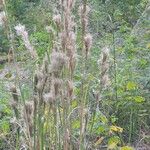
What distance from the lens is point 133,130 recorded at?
2.72 meters

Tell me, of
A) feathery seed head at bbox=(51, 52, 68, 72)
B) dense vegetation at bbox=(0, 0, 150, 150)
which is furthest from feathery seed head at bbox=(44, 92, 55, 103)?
feathery seed head at bbox=(51, 52, 68, 72)

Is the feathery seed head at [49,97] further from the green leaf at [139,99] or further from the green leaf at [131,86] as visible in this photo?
the green leaf at [131,86]

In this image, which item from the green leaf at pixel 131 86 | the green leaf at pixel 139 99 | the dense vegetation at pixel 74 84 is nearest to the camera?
the dense vegetation at pixel 74 84

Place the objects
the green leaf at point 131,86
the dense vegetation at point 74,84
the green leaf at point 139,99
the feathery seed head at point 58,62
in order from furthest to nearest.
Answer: the green leaf at point 131,86 < the green leaf at point 139,99 < the dense vegetation at point 74,84 < the feathery seed head at point 58,62

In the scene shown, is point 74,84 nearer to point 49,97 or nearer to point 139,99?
point 139,99

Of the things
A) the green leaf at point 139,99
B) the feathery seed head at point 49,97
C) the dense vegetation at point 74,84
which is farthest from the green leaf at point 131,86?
the feathery seed head at point 49,97

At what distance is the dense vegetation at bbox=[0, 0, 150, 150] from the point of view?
4.78 ft

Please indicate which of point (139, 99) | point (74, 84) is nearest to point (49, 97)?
point (74, 84)

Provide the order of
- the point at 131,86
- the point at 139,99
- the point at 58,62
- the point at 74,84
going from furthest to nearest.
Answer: the point at 131,86
the point at 139,99
the point at 74,84
the point at 58,62

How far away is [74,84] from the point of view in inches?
98.3

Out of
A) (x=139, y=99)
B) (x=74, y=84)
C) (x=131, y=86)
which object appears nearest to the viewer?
(x=74, y=84)

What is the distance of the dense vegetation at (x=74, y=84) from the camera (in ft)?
4.78

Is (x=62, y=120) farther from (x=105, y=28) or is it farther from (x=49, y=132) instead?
(x=105, y=28)

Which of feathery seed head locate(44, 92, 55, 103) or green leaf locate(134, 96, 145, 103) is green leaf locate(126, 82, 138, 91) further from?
feathery seed head locate(44, 92, 55, 103)
